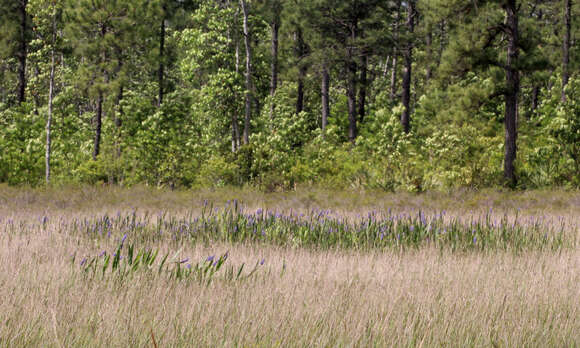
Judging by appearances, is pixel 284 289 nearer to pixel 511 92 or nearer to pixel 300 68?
pixel 511 92

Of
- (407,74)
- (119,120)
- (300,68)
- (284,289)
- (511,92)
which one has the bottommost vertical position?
(284,289)

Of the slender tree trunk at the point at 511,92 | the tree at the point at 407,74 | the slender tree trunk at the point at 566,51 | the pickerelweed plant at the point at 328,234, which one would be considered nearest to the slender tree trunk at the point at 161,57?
the tree at the point at 407,74

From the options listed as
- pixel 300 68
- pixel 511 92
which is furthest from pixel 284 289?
pixel 300 68

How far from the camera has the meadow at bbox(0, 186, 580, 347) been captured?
3.30 meters

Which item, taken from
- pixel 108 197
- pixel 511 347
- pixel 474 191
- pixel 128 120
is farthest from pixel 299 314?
pixel 128 120

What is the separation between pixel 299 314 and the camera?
12.0 feet

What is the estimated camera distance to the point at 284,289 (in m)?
4.37

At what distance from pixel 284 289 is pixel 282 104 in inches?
921

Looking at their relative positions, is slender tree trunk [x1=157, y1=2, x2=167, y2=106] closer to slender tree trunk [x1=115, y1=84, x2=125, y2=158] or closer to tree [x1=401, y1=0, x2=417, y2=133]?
slender tree trunk [x1=115, y1=84, x2=125, y2=158]

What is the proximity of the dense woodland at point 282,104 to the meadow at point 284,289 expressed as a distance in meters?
9.40

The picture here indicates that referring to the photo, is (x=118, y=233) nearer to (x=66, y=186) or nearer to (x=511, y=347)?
(x=511, y=347)

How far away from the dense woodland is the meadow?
9401mm

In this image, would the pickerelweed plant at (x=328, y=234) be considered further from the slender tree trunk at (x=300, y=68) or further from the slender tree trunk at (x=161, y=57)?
the slender tree trunk at (x=300, y=68)

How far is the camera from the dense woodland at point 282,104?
17.9 meters
